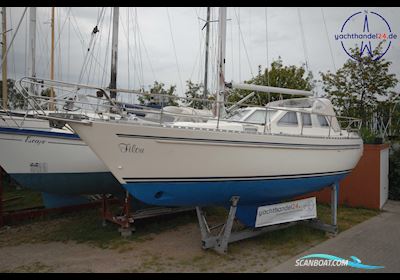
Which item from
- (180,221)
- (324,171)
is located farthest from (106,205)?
(324,171)

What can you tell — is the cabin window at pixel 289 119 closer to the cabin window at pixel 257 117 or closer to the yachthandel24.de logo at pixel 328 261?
the cabin window at pixel 257 117

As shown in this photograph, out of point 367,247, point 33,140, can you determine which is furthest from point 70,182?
point 367,247

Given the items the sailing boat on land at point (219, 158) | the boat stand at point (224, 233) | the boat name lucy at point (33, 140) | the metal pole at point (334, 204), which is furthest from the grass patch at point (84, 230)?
the metal pole at point (334, 204)

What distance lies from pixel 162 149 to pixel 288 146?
6.98ft

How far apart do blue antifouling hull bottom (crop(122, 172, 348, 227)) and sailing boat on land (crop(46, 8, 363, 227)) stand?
1cm

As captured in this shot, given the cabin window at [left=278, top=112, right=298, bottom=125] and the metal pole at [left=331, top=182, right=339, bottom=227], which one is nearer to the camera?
the cabin window at [left=278, top=112, right=298, bottom=125]

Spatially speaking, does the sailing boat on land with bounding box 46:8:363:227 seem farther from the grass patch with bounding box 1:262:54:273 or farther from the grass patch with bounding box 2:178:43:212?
the grass patch with bounding box 2:178:43:212

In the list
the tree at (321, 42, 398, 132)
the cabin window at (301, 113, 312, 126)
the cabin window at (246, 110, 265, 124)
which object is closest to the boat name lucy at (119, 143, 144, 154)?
the cabin window at (246, 110, 265, 124)

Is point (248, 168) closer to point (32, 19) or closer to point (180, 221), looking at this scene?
point (180, 221)

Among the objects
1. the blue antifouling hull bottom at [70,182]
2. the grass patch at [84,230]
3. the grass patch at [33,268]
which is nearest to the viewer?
the grass patch at [33,268]

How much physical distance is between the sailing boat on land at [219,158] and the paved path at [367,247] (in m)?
1.04

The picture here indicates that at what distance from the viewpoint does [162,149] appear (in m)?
4.38

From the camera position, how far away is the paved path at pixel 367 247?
4652mm

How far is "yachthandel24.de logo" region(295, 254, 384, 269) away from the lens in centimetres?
476
